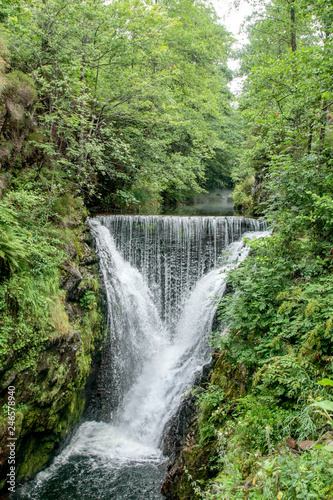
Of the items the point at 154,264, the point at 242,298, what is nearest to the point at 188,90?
the point at 154,264

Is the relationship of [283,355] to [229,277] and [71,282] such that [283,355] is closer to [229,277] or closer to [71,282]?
[229,277]

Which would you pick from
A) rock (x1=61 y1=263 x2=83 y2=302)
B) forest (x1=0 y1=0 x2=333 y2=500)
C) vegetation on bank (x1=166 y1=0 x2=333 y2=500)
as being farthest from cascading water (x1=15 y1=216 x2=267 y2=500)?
rock (x1=61 y1=263 x2=83 y2=302)

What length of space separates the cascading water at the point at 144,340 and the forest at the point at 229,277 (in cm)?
60

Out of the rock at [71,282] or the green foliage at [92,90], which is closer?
the rock at [71,282]

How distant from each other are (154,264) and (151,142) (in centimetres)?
442

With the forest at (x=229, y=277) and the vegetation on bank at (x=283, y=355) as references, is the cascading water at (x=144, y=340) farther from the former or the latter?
the vegetation on bank at (x=283, y=355)

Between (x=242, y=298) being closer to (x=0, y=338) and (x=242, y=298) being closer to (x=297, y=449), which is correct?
(x=297, y=449)

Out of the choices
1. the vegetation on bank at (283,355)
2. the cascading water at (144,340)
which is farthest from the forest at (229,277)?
the cascading water at (144,340)

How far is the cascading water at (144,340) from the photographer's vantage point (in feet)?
18.0

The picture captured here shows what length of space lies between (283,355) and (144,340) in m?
5.87

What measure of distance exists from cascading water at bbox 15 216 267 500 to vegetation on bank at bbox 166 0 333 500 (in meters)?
1.04

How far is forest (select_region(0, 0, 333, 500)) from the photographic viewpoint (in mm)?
2865

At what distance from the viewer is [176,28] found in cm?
1377

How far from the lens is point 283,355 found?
11.3 feet
